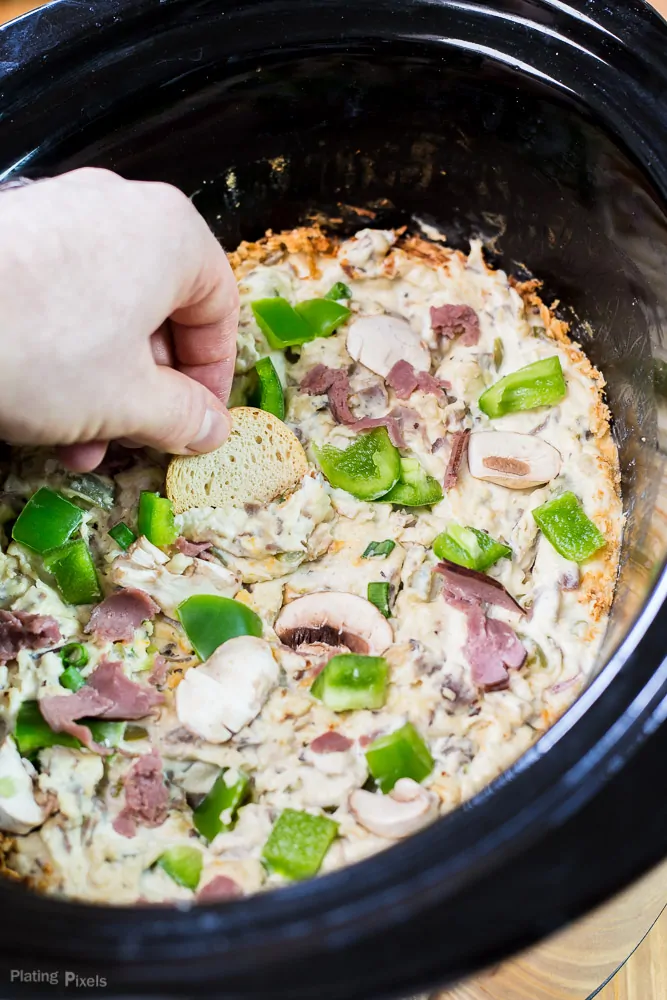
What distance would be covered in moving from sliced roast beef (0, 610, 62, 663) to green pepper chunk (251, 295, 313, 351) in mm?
488

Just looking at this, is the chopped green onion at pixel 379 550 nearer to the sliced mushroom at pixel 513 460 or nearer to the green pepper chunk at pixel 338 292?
the sliced mushroom at pixel 513 460

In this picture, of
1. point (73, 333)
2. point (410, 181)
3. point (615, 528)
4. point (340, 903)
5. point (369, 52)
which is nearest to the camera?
point (340, 903)

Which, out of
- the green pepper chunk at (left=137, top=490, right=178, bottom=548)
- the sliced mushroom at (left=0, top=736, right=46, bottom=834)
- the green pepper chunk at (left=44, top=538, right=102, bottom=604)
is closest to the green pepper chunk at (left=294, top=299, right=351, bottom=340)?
the green pepper chunk at (left=137, top=490, right=178, bottom=548)

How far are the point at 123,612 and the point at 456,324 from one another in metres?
0.60

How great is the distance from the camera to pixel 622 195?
3.45ft

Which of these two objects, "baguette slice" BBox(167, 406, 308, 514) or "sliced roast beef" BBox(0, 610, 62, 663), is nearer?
"sliced roast beef" BBox(0, 610, 62, 663)

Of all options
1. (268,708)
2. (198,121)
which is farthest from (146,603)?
(198,121)

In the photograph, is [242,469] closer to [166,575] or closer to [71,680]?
[166,575]

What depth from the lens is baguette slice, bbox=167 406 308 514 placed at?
3.52 feet

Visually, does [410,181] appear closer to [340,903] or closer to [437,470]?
[437,470]

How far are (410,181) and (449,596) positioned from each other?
2.13ft

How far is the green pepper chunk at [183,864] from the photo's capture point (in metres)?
0.84

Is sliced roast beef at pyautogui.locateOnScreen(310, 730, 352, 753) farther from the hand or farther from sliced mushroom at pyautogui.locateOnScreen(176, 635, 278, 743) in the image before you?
the hand

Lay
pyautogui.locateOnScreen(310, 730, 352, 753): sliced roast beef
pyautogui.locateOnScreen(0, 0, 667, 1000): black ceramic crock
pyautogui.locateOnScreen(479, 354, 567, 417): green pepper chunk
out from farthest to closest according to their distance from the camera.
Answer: pyautogui.locateOnScreen(479, 354, 567, 417): green pepper chunk
pyautogui.locateOnScreen(310, 730, 352, 753): sliced roast beef
pyautogui.locateOnScreen(0, 0, 667, 1000): black ceramic crock
